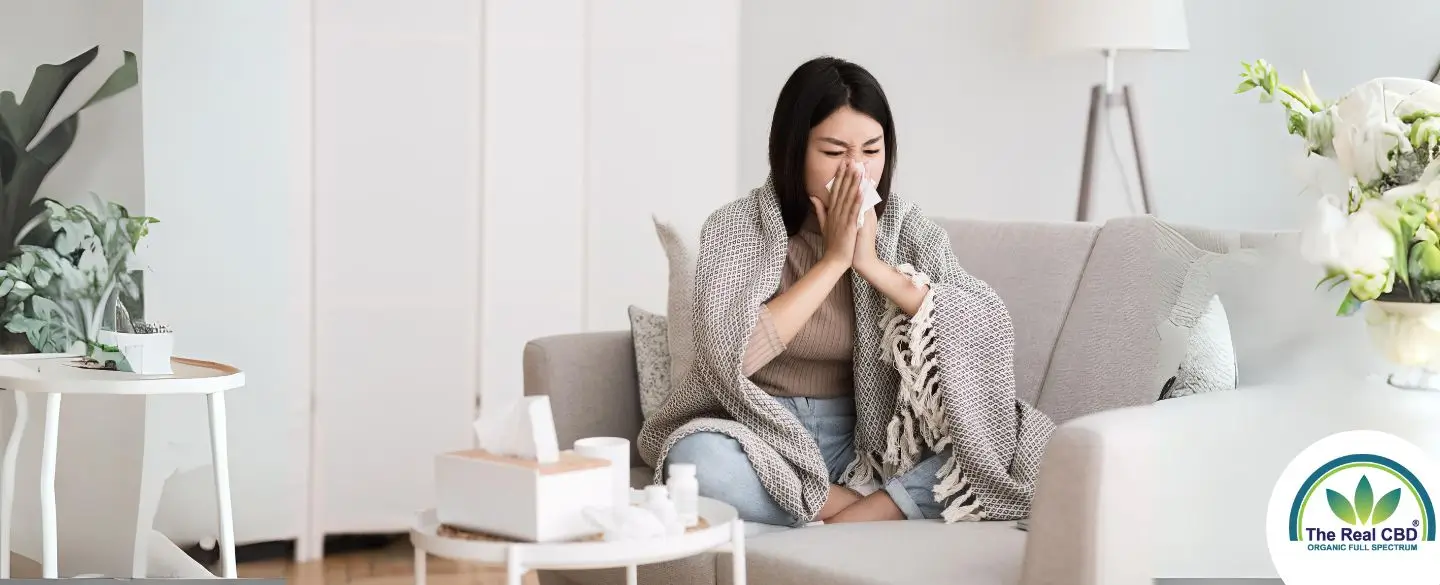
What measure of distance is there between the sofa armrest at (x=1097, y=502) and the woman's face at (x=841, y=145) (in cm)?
75

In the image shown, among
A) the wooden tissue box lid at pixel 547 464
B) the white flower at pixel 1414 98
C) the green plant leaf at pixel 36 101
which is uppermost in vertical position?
the green plant leaf at pixel 36 101

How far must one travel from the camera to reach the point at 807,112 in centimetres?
208

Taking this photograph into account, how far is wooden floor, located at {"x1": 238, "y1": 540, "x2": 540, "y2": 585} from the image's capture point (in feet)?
9.49

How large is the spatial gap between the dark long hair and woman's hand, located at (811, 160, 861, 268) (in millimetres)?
92

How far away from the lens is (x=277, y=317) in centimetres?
301

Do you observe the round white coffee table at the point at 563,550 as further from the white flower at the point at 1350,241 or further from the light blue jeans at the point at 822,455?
the white flower at the point at 1350,241

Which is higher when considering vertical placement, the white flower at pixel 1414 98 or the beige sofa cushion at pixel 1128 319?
the white flower at pixel 1414 98

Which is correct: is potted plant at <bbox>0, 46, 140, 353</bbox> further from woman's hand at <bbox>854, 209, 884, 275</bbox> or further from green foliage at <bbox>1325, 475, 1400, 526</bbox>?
green foliage at <bbox>1325, 475, 1400, 526</bbox>

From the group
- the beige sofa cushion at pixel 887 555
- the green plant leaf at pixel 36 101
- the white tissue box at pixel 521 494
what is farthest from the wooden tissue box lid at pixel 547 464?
the green plant leaf at pixel 36 101

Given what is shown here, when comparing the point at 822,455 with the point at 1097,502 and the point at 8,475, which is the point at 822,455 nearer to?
the point at 1097,502

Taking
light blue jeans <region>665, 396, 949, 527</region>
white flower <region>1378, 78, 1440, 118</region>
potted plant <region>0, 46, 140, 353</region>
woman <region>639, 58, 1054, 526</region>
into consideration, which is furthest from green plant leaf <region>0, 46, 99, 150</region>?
white flower <region>1378, 78, 1440, 118</region>

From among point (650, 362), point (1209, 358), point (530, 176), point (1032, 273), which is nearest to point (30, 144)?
point (530, 176)

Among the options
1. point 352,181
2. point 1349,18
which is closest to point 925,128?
point 1349,18

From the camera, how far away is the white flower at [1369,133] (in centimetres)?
134
